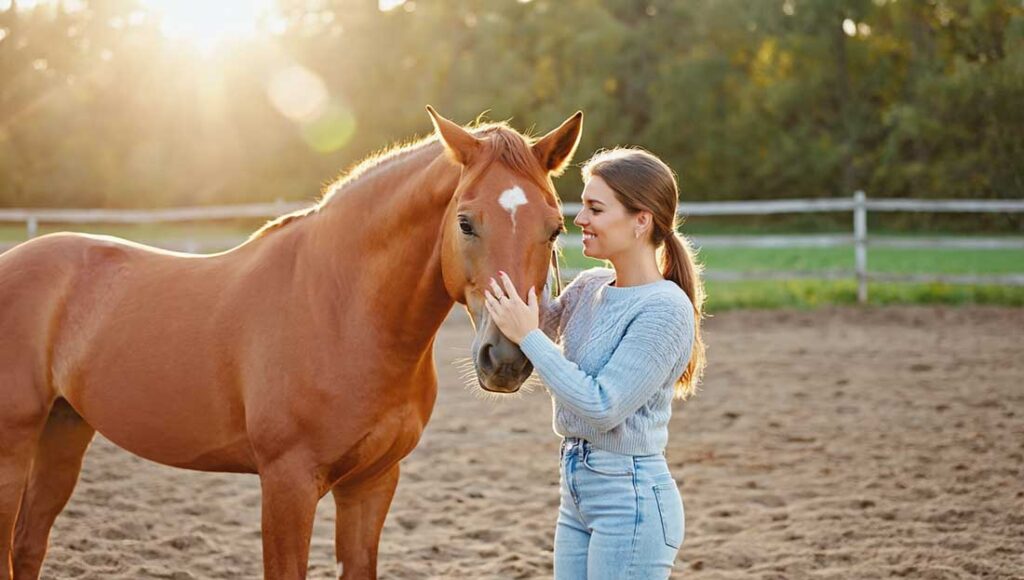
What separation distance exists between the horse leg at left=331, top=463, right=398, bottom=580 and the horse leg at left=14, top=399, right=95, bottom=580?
117 cm

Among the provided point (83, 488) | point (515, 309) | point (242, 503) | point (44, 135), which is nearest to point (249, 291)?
point (515, 309)

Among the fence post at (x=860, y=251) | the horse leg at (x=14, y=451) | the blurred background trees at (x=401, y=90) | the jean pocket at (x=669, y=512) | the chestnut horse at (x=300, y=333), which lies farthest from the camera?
the blurred background trees at (x=401, y=90)

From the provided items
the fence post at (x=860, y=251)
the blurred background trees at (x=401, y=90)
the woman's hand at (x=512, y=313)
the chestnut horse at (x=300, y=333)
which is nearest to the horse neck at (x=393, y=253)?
the chestnut horse at (x=300, y=333)

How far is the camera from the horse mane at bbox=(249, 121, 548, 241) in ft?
8.11

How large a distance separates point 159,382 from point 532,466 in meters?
3.13

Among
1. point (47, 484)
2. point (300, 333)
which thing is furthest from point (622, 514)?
point (47, 484)

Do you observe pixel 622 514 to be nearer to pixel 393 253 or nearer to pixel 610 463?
pixel 610 463

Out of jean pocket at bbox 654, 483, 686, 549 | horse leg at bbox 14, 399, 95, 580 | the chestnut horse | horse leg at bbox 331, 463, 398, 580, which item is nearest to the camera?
jean pocket at bbox 654, 483, 686, 549

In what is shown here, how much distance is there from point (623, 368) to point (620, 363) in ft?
0.06

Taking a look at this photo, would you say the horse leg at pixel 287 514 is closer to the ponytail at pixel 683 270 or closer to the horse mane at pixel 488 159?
the horse mane at pixel 488 159

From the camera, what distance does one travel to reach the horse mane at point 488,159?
247cm

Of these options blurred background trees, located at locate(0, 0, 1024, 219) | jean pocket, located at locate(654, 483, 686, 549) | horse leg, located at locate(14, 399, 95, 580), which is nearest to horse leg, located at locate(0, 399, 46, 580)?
horse leg, located at locate(14, 399, 95, 580)

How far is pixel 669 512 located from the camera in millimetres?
2350

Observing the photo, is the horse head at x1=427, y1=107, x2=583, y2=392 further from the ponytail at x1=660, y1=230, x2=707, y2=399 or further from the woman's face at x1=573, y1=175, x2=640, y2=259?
the ponytail at x1=660, y1=230, x2=707, y2=399
